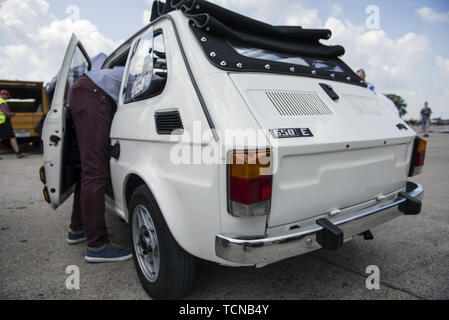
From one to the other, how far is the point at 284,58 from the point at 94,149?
67.0 inches

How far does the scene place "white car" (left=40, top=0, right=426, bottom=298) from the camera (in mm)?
1461

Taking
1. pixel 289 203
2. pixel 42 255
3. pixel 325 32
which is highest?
pixel 325 32

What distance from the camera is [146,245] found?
205 cm

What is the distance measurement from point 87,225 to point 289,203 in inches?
70.2

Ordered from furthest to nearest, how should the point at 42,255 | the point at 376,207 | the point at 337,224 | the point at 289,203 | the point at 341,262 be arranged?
the point at 42,255 → the point at 341,262 → the point at 376,207 → the point at 337,224 → the point at 289,203

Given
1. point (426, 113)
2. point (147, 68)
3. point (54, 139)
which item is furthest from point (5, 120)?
point (426, 113)

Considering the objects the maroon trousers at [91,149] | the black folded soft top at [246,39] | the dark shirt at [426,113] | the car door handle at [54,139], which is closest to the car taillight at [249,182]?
the black folded soft top at [246,39]

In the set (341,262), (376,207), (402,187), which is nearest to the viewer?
(376,207)

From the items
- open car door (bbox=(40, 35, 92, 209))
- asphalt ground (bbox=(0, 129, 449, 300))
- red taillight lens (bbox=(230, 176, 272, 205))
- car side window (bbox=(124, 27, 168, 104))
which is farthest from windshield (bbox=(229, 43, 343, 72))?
asphalt ground (bbox=(0, 129, 449, 300))

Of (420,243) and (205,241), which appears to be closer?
(205,241)

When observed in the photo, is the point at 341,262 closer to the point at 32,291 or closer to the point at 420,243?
the point at 420,243

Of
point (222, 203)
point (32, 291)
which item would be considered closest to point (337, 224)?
point (222, 203)

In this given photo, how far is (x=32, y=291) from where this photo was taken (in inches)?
82.3

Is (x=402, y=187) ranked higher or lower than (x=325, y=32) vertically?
lower
